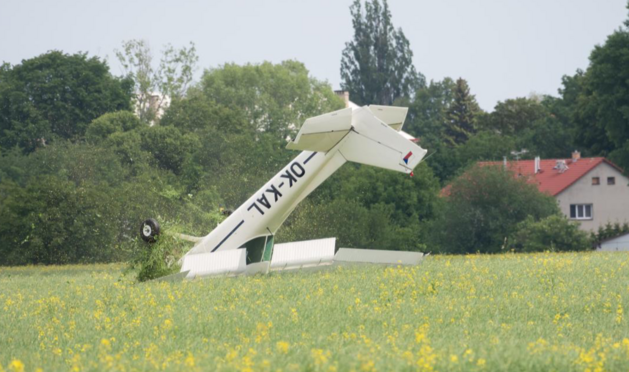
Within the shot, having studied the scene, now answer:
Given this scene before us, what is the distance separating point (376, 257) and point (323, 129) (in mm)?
3375

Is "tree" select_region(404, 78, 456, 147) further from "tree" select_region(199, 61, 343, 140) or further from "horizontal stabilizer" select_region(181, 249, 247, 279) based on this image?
"horizontal stabilizer" select_region(181, 249, 247, 279)

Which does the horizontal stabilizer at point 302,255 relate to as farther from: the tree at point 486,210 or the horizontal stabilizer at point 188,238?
the tree at point 486,210

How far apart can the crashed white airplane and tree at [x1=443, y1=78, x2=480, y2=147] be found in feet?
367

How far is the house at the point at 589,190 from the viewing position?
96625mm

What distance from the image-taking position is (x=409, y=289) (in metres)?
18.2

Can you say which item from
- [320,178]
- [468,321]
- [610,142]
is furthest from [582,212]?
[468,321]

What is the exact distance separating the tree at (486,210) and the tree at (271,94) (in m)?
29.6

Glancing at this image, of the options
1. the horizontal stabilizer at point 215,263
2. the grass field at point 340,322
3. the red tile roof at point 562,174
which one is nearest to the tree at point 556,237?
the red tile roof at point 562,174

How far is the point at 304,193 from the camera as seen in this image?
938 inches

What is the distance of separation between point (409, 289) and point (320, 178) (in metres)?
6.04

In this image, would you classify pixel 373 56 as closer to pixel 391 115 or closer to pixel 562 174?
pixel 562 174

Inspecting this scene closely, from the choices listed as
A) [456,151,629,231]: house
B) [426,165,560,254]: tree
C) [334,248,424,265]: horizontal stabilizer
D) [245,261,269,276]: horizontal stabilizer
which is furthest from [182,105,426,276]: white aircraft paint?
[456,151,629,231]: house

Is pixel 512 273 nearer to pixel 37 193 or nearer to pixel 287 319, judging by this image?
pixel 287 319

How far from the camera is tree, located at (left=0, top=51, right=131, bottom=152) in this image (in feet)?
295
